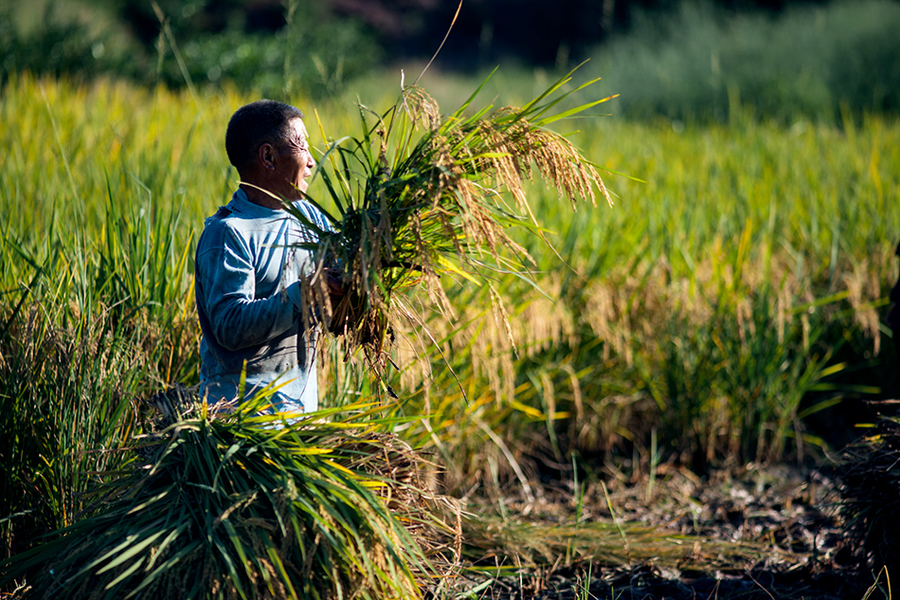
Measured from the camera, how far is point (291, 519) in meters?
1.48

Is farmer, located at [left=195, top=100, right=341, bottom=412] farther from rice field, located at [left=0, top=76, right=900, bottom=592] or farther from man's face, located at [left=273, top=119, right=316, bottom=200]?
rice field, located at [left=0, top=76, right=900, bottom=592]

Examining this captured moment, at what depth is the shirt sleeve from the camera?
5.19 ft

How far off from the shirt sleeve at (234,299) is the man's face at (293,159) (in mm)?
193

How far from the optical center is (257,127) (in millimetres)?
1689

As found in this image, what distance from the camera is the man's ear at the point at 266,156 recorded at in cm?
170

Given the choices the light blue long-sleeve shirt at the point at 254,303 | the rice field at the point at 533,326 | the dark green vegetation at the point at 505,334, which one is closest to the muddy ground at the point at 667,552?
the dark green vegetation at the point at 505,334

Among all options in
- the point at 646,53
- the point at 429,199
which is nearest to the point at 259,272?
the point at 429,199

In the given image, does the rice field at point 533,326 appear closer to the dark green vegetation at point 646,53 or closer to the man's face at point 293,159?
the man's face at point 293,159

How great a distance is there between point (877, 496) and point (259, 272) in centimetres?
195

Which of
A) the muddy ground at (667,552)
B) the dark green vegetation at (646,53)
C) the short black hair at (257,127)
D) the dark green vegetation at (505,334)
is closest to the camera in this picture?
the short black hair at (257,127)

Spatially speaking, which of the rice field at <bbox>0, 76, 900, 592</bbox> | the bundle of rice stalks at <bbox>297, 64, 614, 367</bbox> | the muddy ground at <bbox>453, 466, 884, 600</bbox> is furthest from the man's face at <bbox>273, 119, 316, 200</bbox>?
the muddy ground at <bbox>453, 466, 884, 600</bbox>

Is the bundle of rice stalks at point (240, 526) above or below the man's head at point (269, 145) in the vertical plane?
below

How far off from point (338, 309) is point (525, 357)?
183cm

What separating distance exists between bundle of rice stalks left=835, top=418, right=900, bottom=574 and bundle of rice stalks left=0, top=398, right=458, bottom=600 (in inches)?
56.9
